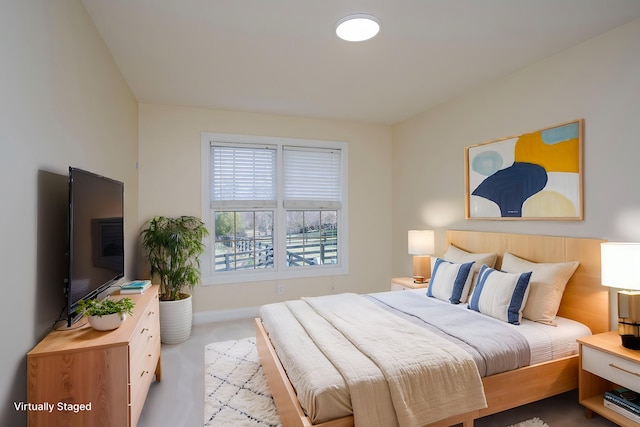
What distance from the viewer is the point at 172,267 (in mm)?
3566

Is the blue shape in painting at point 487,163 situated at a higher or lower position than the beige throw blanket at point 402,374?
higher

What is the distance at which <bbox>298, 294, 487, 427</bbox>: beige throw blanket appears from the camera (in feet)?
5.49

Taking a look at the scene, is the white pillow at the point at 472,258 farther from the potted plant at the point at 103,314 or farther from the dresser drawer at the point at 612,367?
the potted plant at the point at 103,314

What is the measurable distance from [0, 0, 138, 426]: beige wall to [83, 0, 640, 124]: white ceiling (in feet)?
1.78

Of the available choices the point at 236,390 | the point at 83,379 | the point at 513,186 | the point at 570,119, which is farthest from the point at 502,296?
A: the point at 83,379

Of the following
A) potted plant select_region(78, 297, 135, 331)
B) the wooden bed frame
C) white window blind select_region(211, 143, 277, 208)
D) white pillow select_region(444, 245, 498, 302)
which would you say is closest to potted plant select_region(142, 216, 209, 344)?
white window blind select_region(211, 143, 277, 208)

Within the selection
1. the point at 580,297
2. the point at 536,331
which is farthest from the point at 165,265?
the point at 580,297

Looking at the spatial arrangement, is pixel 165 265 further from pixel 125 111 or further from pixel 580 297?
pixel 580 297

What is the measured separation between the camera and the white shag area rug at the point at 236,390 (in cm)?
220

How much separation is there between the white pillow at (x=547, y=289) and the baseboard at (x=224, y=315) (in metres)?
3.12

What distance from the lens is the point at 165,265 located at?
3627 millimetres

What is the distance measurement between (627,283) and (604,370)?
0.57 metres

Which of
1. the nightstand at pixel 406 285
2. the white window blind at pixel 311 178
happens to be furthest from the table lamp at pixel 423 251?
the white window blind at pixel 311 178

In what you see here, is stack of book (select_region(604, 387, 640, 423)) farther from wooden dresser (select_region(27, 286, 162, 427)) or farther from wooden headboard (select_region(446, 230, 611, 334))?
wooden dresser (select_region(27, 286, 162, 427))
